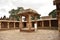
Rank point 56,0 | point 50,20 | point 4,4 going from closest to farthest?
1. point 56,0
2. point 50,20
3. point 4,4

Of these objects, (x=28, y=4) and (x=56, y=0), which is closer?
(x=56, y=0)

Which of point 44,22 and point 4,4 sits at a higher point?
point 4,4

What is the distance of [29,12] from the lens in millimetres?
18500

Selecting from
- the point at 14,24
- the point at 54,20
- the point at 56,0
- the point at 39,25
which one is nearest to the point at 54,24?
the point at 54,20

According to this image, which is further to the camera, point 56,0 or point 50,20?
point 50,20

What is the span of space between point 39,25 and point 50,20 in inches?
166

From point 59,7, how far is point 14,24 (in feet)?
82.9

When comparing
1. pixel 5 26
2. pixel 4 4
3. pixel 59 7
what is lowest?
pixel 5 26

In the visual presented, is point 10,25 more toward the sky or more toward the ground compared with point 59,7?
more toward the ground

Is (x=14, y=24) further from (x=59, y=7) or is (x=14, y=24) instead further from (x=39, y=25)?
(x=59, y=7)

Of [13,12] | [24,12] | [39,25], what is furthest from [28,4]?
[24,12]

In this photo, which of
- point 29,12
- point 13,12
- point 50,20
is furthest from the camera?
point 13,12

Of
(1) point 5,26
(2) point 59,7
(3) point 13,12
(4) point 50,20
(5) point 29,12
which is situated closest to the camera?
(2) point 59,7

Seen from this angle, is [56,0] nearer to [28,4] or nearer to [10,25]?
Result: [10,25]
